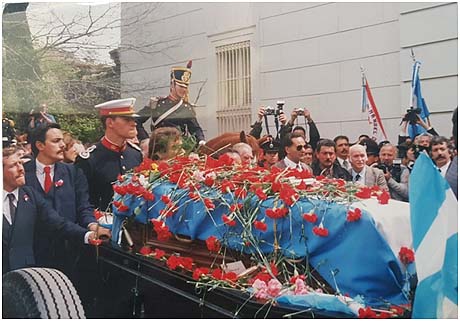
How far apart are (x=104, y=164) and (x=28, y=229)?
0.46 meters

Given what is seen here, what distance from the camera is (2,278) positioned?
250 cm

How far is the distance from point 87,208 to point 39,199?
0.74 feet

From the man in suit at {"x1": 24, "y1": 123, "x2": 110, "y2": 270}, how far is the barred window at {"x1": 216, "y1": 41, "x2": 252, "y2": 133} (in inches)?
28.6

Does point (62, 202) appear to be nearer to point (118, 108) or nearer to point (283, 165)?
point (118, 108)

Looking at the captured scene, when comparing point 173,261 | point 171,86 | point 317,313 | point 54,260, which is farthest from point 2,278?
point 317,313

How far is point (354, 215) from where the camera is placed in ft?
6.24

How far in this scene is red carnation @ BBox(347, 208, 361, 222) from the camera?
190 centimetres

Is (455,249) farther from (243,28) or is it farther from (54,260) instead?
(54,260)

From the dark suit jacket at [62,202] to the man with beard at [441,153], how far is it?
1.47 m

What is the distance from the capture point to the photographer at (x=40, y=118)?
2.49 m

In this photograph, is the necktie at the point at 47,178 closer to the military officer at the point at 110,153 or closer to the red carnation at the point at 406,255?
the military officer at the point at 110,153

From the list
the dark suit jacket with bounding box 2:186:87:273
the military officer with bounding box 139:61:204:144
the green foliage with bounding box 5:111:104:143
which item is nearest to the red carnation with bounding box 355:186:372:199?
the military officer with bounding box 139:61:204:144

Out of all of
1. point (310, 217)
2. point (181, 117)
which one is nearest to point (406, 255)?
point (310, 217)

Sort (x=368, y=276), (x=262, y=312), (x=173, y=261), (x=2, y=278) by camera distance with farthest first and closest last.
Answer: (x=2, y=278) → (x=173, y=261) → (x=262, y=312) → (x=368, y=276)
